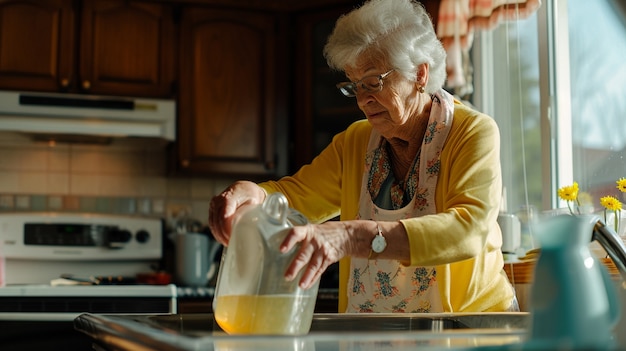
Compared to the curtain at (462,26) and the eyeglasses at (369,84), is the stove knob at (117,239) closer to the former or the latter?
the curtain at (462,26)

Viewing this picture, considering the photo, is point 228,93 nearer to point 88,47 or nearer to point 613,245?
point 88,47

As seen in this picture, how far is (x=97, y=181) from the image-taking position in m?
3.64

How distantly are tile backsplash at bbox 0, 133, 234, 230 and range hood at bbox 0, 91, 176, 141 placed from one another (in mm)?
157

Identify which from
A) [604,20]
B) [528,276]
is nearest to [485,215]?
[528,276]

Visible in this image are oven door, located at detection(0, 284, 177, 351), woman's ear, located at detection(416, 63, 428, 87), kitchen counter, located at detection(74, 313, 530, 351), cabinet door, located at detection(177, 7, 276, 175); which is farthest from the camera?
cabinet door, located at detection(177, 7, 276, 175)

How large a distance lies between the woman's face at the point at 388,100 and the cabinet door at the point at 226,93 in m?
1.87

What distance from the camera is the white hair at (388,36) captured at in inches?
64.8

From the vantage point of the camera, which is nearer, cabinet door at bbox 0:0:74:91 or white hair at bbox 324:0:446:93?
white hair at bbox 324:0:446:93

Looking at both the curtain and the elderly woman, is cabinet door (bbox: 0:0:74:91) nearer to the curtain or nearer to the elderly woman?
the curtain

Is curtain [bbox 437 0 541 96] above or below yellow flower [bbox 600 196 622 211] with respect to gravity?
above

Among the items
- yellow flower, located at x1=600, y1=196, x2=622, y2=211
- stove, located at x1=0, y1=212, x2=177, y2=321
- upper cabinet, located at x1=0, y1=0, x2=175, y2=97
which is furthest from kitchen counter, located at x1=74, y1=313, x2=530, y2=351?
upper cabinet, located at x1=0, y1=0, x2=175, y2=97

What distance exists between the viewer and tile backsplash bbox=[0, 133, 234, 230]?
3.54 metres

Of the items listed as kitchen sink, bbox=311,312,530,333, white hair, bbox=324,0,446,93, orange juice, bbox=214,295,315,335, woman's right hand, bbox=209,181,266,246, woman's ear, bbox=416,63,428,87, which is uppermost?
white hair, bbox=324,0,446,93

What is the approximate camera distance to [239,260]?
115 centimetres
